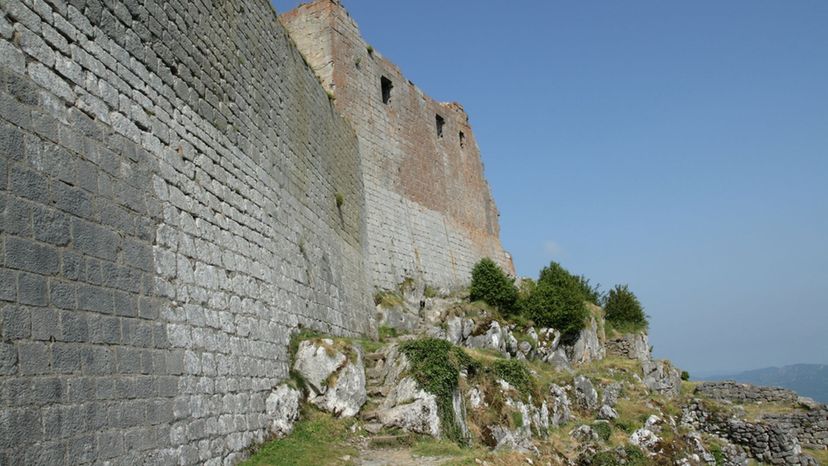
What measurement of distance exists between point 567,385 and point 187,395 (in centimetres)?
1353

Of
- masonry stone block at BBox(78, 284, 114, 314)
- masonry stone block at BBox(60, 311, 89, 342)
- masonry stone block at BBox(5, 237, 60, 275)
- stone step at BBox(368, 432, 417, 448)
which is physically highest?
masonry stone block at BBox(5, 237, 60, 275)

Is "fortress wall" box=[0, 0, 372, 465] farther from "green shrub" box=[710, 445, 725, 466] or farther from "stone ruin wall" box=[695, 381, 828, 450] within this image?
A: "stone ruin wall" box=[695, 381, 828, 450]

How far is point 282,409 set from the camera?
9664mm

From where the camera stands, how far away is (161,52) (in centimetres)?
798

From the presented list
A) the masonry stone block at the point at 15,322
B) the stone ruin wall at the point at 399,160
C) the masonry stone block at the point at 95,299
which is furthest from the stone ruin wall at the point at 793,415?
the masonry stone block at the point at 15,322

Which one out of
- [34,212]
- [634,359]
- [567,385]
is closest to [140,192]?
[34,212]

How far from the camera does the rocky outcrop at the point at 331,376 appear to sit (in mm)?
10414

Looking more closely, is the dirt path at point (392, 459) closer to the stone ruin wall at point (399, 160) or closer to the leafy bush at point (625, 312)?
the stone ruin wall at point (399, 160)

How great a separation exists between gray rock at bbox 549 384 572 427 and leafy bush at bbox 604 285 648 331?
16.1 m

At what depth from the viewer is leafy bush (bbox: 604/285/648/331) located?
3241 cm

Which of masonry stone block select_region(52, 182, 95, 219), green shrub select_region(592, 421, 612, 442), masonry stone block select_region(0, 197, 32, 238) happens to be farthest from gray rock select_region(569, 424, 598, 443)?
masonry stone block select_region(0, 197, 32, 238)

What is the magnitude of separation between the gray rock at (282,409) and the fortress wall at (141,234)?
25 cm

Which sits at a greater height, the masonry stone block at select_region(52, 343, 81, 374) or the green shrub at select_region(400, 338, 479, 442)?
the masonry stone block at select_region(52, 343, 81, 374)

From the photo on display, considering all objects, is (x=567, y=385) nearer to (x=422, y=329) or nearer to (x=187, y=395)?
(x=422, y=329)
